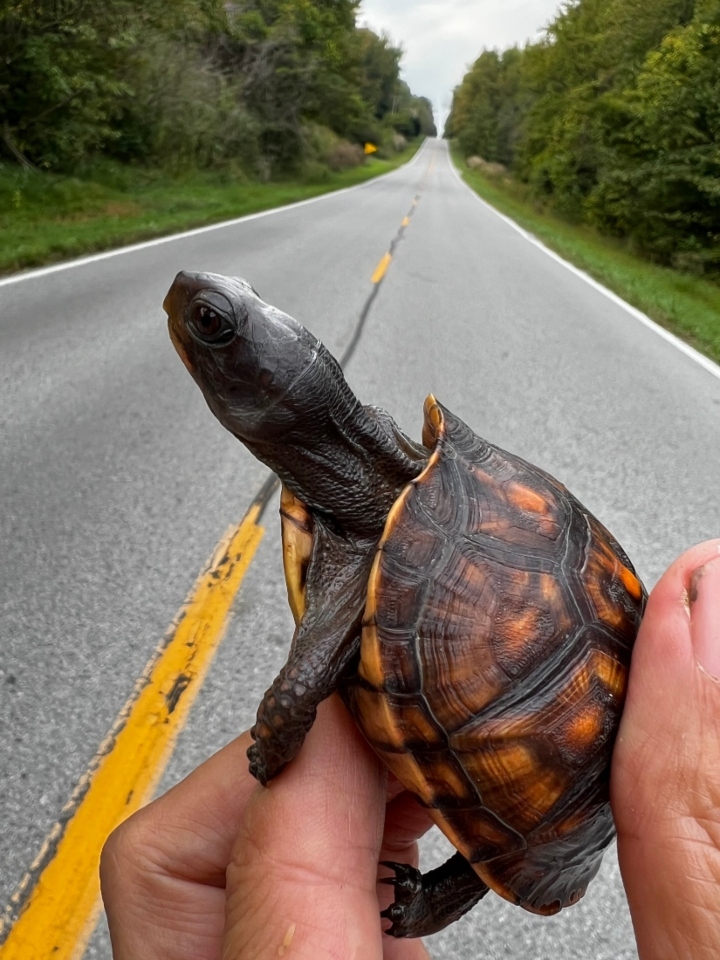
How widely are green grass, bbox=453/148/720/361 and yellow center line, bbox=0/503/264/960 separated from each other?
6.85 m

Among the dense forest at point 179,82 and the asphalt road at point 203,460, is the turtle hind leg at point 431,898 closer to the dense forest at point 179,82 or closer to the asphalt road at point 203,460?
the asphalt road at point 203,460

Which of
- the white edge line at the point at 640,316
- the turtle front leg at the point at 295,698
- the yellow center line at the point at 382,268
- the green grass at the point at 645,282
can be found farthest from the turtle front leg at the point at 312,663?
the yellow center line at the point at 382,268

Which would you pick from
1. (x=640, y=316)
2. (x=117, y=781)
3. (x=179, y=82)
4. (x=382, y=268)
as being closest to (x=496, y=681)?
(x=117, y=781)

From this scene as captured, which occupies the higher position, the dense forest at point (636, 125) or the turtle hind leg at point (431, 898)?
the dense forest at point (636, 125)

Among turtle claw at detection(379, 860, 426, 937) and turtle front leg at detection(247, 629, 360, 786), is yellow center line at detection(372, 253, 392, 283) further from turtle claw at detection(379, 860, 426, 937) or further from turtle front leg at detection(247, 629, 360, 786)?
turtle claw at detection(379, 860, 426, 937)

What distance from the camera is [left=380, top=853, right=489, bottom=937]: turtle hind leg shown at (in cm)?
166

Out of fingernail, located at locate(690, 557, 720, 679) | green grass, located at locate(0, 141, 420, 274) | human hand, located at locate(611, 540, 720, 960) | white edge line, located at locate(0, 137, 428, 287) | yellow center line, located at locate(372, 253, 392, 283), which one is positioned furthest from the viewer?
yellow center line, located at locate(372, 253, 392, 283)

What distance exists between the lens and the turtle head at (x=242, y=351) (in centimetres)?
162

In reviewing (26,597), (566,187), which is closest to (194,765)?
(26,597)

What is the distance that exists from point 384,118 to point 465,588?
85396 mm


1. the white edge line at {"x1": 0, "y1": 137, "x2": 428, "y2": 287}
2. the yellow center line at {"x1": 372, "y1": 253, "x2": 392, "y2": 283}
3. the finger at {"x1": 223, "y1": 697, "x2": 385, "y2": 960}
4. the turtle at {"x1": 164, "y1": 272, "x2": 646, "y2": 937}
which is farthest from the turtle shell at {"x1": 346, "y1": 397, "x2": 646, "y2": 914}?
the yellow center line at {"x1": 372, "y1": 253, "x2": 392, "y2": 283}

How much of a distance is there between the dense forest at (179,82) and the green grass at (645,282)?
32.2 feet

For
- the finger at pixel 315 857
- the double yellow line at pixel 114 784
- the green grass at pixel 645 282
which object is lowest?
the double yellow line at pixel 114 784

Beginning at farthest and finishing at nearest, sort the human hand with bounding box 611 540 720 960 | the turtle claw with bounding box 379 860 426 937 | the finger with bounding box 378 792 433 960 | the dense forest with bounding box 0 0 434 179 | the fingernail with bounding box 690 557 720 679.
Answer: the dense forest with bounding box 0 0 434 179
the finger with bounding box 378 792 433 960
the turtle claw with bounding box 379 860 426 937
the fingernail with bounding box 690 557 720 679
the human hand with bounding box 611 540 720 960
